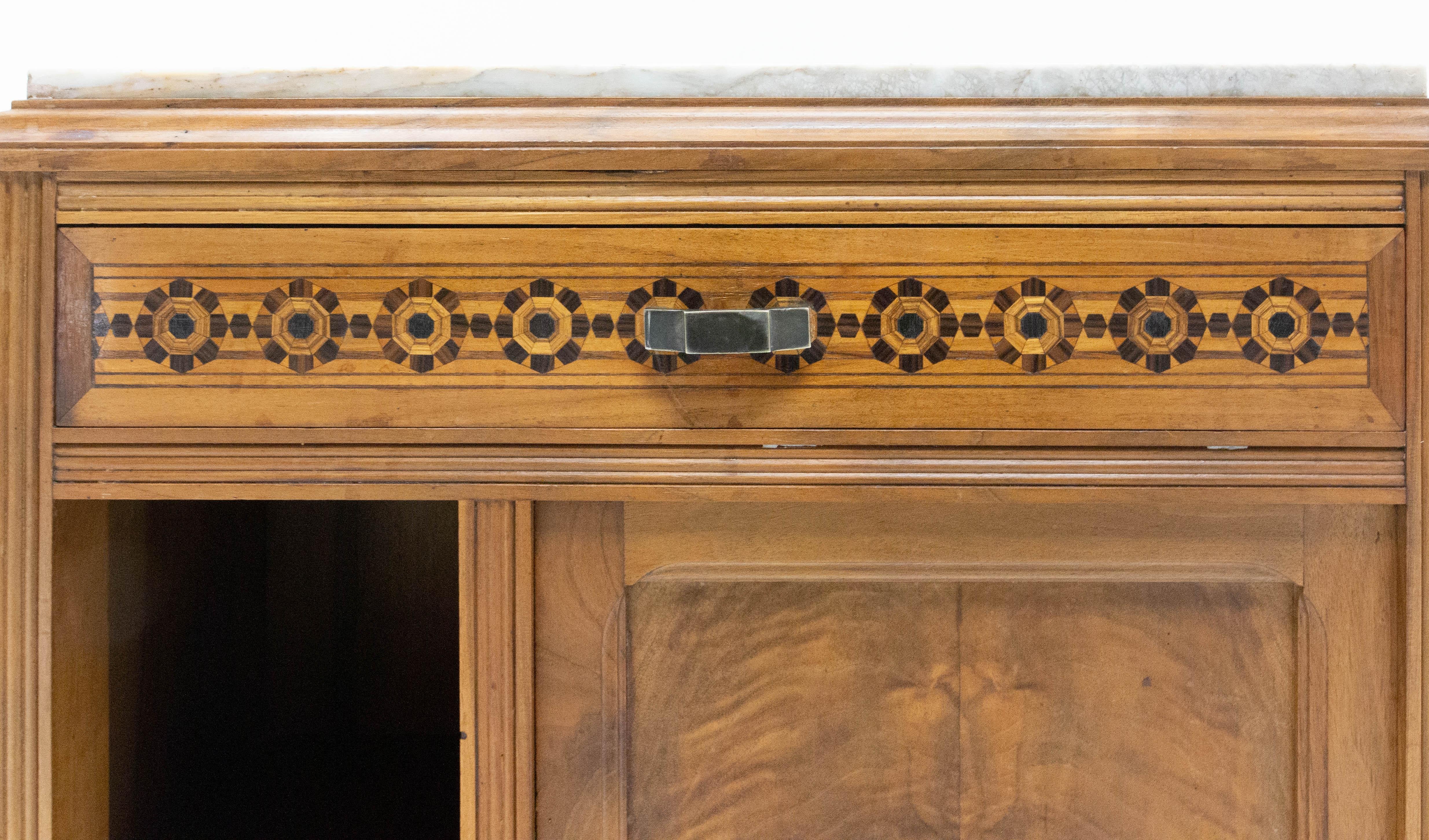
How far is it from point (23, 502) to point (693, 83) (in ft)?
1.29

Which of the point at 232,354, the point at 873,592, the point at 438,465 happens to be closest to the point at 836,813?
the point at 873,592

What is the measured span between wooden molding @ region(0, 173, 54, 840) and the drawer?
1 cm

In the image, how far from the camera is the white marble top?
45 centimetres

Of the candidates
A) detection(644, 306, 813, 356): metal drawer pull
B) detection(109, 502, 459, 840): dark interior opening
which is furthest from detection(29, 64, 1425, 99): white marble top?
detection(109, 502, 459, 840): dark interior opening

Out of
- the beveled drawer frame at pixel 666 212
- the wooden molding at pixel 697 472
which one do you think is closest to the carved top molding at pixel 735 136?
the beveled drawer frame at pixel 666 212

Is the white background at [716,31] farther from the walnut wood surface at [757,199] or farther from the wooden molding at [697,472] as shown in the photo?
the wooden molding at [697,472]

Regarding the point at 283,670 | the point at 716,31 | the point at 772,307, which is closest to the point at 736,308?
the point at 772,307

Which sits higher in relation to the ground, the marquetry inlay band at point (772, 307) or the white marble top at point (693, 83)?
the white marble top at point (693, 83)

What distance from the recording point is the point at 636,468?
17.3 inches

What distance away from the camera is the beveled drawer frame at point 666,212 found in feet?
1.39

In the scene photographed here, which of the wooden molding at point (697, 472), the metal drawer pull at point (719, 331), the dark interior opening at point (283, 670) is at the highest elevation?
the metal drawer pull at point (719, 331)

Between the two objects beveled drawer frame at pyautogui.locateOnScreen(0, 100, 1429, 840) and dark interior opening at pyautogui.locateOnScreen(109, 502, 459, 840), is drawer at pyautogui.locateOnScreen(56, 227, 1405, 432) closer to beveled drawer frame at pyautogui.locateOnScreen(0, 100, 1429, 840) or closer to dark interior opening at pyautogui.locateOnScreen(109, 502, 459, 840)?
beveled drawer frame at pyautogui.locateOnScreen(0, 100, 1429, 840)

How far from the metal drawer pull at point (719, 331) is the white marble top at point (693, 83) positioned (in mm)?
125

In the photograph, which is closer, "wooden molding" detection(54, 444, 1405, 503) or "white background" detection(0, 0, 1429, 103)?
"wooden molding" detection(54, 444, 1405, 503)
